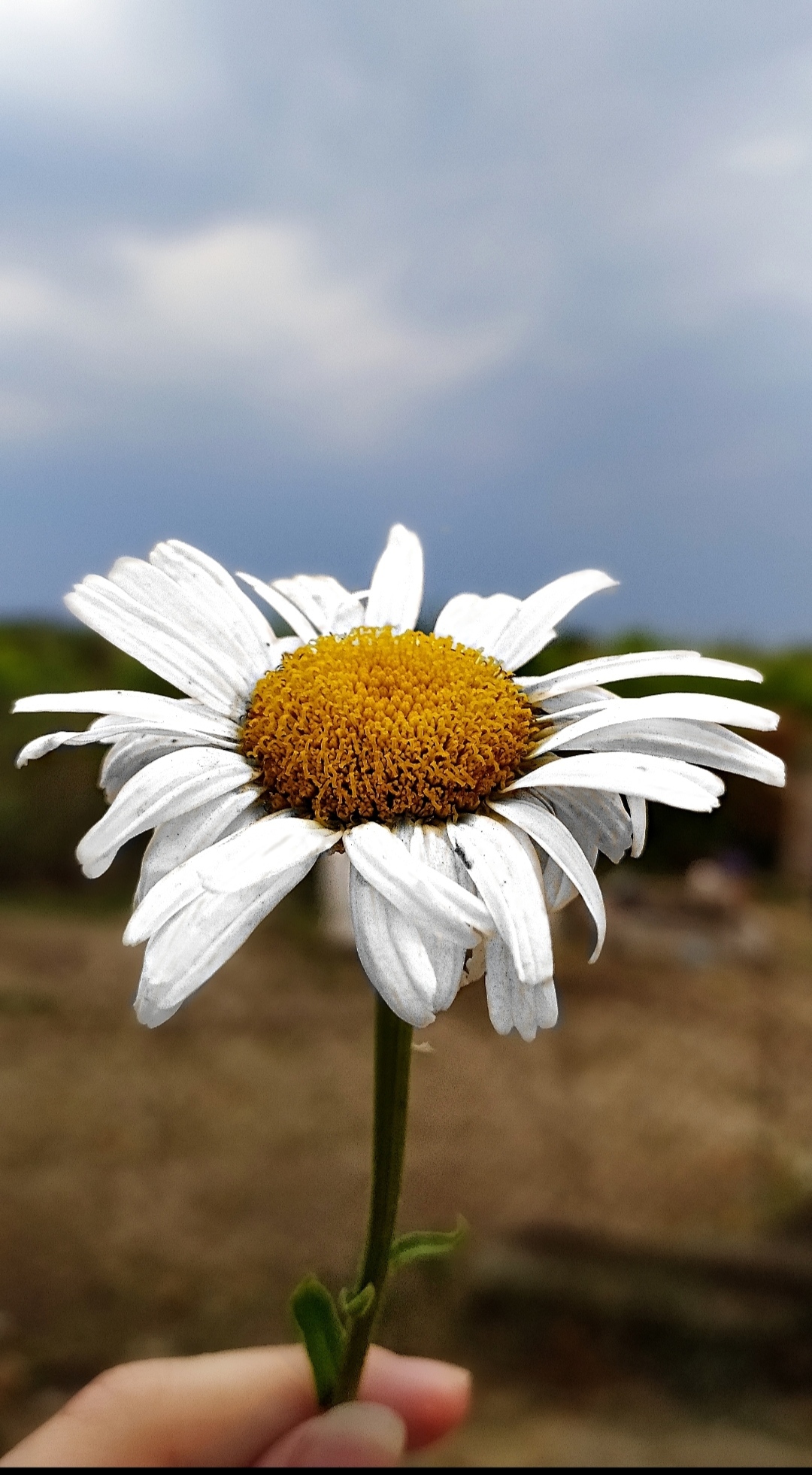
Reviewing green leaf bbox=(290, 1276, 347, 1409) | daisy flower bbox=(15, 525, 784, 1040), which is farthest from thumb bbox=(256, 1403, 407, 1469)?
daisy flower bbox=(15, 525, 784, 1040)

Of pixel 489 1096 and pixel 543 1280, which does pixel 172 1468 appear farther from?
pixel 489 1096

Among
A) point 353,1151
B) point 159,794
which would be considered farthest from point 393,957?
point 353,1151

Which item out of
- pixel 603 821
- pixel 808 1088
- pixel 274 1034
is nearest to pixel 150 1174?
pixel 274 1034

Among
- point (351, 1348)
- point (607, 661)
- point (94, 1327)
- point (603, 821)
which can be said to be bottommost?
point (94, 1327)

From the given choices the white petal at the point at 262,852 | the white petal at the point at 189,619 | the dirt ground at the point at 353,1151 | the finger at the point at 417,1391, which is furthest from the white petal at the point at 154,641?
the dirt ground at the point at 353,1151

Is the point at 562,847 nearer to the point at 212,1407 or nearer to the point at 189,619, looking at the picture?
the point at 189,619

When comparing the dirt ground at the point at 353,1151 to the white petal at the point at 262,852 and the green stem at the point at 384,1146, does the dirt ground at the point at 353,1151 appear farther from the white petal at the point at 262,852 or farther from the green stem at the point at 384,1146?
the white petal at the point at 262,852

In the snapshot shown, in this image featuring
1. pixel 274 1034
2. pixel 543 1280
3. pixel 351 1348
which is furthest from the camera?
pixel 274 1034
